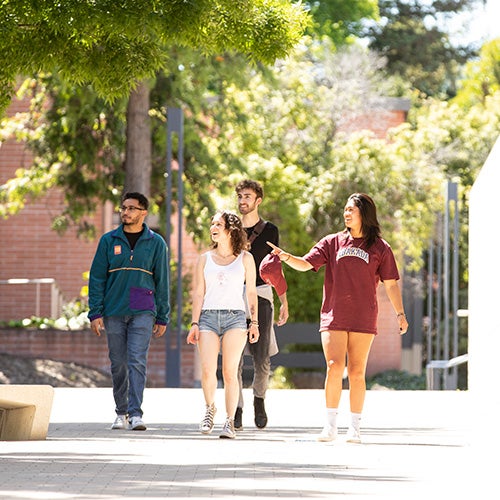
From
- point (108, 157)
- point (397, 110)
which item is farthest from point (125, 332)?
point (397, 110)

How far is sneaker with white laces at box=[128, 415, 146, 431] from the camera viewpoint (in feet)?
44.4

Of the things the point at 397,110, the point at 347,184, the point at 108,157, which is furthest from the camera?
the point at 397,110

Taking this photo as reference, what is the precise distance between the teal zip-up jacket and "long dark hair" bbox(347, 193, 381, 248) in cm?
213

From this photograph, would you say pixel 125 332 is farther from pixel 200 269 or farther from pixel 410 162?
pixel 410 162

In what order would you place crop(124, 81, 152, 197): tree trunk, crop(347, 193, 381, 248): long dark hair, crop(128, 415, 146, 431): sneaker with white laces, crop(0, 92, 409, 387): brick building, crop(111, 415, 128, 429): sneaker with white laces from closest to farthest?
crop(347, 193, 381, 248): long dark hair, crop(128, 415, 146, 431): sneaker with white laces, crop(111, 415, 128, 429): sneaker with white laces, crop(124, 81, 152, 197): tree trunk, crop(0, 92, 409, 387): brick building

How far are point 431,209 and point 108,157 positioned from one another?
378 inches

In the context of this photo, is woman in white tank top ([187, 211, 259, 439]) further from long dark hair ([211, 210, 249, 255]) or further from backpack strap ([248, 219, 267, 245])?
backpack strap ([248, 219, 267, 245])

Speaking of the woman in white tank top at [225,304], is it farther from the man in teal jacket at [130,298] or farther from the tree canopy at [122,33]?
the tree canopy at [122,33]

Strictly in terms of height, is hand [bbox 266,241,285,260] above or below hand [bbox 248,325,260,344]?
above

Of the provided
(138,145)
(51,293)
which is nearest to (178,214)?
(138,145)

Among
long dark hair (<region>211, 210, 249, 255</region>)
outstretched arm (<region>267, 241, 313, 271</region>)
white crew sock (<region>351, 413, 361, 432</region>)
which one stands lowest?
white crew sock (<region>351, 413, 361, 432</region>)

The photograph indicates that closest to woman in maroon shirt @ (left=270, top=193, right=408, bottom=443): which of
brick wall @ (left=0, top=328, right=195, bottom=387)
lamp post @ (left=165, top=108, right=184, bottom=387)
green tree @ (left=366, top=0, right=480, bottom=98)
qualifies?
lamp post @ (left=165, top=108, right=184, bottom=387)

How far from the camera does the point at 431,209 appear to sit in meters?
35.4

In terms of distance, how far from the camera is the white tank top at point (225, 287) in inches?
496
